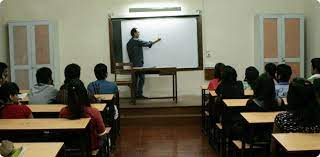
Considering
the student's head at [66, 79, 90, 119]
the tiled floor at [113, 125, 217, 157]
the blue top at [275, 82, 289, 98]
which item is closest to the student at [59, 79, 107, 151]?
the student's head at [66, 79, 90, 119]

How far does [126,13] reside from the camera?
342 inches

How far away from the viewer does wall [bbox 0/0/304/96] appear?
8742mm

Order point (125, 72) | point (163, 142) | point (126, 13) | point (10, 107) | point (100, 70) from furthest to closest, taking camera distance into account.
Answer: point (126, 13) → point (125, 72) → point (163, 142) → point (100, 70) → point (10, 107)

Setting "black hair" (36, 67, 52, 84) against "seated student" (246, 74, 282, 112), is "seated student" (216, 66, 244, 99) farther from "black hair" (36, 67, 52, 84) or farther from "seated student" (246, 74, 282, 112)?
"black hair" (36, 67, 52, 84)

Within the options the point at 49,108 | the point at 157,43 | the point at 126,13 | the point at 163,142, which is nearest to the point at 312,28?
the point at 157,43

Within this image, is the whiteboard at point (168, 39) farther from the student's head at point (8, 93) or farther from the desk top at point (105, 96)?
the student's head at point (8, 93)

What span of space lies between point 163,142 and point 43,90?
1916 millimetres

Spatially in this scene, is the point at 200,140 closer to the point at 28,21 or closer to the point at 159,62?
the point at 159,62

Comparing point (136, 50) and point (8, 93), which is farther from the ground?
point (136, 50)

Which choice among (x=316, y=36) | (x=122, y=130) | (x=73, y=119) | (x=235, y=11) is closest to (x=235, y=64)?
(x=235, y=11)

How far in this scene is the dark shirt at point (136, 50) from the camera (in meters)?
8.56

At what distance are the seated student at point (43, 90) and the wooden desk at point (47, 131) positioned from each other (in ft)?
3.67

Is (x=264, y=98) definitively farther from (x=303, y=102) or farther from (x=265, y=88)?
(x=303, y=102)

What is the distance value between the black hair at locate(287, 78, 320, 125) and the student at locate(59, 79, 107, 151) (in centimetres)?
170
